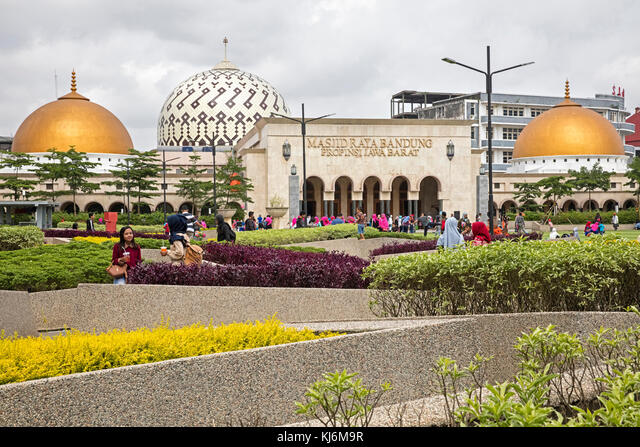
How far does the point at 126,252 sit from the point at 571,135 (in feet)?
192

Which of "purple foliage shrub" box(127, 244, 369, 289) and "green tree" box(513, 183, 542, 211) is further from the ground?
"green tree" box(513, 183, 542, 211)

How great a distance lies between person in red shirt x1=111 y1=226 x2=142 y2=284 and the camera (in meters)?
9.95

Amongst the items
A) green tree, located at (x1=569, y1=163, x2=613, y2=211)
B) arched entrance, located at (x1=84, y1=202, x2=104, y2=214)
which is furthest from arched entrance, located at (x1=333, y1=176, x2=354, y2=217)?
arched entrance, located at (x1=84, y1=202, x2=104, y2=214)

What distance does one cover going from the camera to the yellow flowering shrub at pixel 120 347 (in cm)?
465

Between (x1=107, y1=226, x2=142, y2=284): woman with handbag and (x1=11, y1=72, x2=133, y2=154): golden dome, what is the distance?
49547 mm

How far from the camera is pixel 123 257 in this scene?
989 centimetres

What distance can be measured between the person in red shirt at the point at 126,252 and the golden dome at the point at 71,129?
163 ft

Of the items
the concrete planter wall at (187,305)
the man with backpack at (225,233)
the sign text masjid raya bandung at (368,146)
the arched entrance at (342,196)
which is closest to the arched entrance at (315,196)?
the arched entrance at (342,196)

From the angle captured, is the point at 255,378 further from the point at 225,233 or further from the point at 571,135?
the point at 571,135

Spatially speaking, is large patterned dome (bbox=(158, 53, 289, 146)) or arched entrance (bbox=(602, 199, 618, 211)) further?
large patterned dome (bbox=(158, 53, 289, 146))

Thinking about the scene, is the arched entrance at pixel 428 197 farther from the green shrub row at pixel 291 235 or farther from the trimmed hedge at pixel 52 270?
the trimmed hedge at pixel 52 270

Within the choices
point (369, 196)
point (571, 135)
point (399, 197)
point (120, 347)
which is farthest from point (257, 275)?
point (571, 135)

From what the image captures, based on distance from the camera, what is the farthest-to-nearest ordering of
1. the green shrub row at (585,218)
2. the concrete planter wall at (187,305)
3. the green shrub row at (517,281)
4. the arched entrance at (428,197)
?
1. the arched entrance at (428,197)
2. the green shrub row at (585,218)
3. the concrete planter wall at (187,305)
4. the green shrub row at (517,281)

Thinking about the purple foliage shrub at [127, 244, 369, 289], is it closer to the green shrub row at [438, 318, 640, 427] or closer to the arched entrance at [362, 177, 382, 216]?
the green shrub row at [438, 318, 640, 427]
